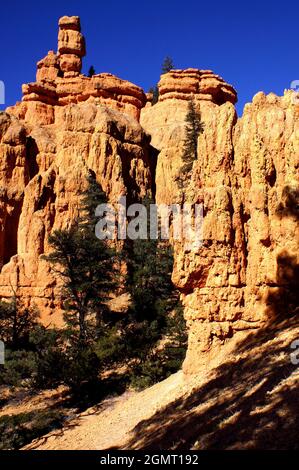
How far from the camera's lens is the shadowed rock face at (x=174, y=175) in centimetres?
1307

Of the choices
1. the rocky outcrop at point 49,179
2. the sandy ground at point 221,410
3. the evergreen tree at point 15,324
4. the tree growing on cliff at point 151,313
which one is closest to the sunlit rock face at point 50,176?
the rocky outcrop at point 49,179

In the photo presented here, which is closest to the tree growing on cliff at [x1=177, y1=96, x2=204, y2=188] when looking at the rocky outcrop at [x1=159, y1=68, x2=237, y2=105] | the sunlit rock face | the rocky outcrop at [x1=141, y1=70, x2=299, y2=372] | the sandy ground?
the sunlit rock face

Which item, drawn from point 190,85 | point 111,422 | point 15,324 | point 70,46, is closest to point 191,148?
point 190,85

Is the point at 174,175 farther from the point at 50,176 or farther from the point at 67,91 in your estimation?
the point at 67,91

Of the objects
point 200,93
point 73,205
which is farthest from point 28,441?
point 200,93

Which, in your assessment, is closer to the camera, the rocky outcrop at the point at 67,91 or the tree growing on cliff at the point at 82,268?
the tree growing on cliff at the point at 82,268

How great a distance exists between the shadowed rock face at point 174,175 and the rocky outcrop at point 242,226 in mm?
33

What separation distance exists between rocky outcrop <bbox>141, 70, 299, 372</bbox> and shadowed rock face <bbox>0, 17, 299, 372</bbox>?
0.11 ft

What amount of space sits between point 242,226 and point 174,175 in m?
27.1

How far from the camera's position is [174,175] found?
40281mm

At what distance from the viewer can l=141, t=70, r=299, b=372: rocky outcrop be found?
12.6 m

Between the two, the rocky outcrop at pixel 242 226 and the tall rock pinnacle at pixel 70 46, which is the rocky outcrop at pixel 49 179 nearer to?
the tall rock pinnacle at pixel 70 46

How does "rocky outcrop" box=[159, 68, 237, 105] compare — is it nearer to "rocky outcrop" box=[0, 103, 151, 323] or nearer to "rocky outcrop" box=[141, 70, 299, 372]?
"rocky outcrop" box=[0, 103, 151, 323]

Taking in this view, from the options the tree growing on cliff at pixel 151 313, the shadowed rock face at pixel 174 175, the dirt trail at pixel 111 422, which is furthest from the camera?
the tree growing on cliff at pixel 151 313
